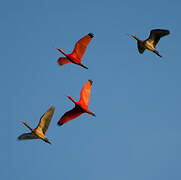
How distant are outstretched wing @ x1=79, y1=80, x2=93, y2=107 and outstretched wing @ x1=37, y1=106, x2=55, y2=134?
2201 millimetres

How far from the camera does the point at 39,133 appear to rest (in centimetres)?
3127

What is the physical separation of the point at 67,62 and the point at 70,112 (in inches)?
195

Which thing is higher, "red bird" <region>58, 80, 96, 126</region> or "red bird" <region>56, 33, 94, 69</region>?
"red bird" <region>56, 33, 94, 69</region>

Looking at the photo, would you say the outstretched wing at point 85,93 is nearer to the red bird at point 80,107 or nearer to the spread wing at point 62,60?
the red bird at point 80,107

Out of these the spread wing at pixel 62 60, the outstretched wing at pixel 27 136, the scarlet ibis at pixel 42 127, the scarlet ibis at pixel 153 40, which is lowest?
the outstretched wing at pixel 27 136

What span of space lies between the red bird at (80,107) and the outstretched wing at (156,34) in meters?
5.70

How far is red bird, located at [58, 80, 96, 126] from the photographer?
103 feet

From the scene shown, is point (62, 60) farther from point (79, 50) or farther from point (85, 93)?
point (85, 93)

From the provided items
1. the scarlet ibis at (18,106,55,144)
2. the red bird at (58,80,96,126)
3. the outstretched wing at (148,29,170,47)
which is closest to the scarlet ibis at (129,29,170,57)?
the outstretched wing at (148,29,170,47)

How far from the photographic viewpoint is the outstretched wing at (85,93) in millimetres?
31667

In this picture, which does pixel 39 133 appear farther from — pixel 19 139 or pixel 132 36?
pixel 132 36

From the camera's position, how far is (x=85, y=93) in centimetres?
3228

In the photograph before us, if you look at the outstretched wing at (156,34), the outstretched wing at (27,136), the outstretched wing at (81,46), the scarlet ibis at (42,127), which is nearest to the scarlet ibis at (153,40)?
the outstretched wing at (156,34)

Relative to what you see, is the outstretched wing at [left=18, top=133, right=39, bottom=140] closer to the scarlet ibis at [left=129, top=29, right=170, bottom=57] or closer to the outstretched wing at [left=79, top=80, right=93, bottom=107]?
the outstretched wing at [left=79, top=80, right=93, bottom=107]
